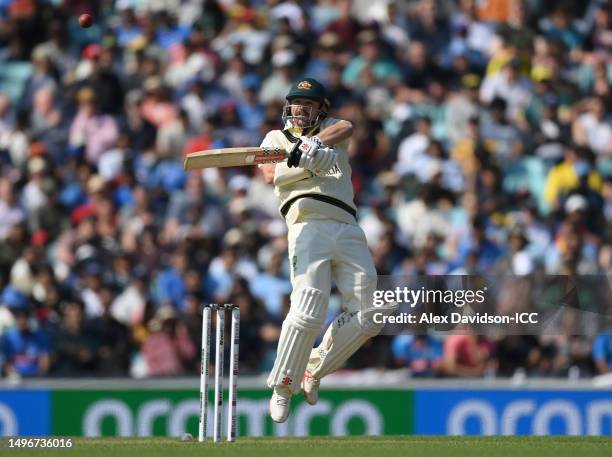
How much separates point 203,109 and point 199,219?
1749 millimetres

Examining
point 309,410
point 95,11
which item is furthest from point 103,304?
point 95,11

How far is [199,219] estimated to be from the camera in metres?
14.1

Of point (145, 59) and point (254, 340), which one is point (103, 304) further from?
point (145, 59)

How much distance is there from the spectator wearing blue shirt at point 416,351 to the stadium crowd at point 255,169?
19 millimetres

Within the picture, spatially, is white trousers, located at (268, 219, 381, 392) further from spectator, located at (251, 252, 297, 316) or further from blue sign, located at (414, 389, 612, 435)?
spectator, located at (251, 252, 297, 316)

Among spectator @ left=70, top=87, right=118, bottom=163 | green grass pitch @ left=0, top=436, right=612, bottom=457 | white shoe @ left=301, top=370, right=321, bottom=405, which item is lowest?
green grass pitch @ left=0, top=436, right=612, bottom=457

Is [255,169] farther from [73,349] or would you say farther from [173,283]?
[73,349]

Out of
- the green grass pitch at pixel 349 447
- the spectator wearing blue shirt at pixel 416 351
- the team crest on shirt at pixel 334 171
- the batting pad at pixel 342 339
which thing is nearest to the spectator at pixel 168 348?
the spectator wearing blue shirt at pixel 416 351

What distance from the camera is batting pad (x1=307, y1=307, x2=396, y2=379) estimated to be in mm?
9008

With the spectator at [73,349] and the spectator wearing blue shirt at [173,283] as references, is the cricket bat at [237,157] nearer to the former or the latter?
the spectator at [73,349]

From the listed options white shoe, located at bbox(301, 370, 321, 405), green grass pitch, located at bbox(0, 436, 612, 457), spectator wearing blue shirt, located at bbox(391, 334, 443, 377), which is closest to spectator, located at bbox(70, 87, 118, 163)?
spectator wearing blue shirt, located at bbox(391, 334, 443, 377)

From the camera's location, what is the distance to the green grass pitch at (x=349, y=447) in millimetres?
8109

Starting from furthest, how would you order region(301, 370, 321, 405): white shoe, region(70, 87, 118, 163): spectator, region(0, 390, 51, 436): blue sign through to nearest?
region(70, 87, 118, 163): spectator, region(0, 390, 51, 436): blue sign, region(301, 370, 321, 405): white shoe

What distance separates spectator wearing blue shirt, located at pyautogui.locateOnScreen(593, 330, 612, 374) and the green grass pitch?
8.93ft
